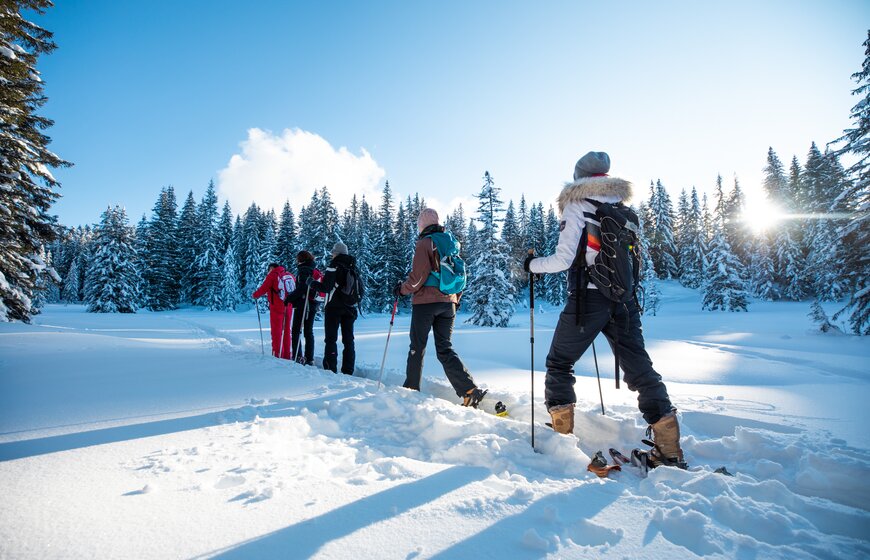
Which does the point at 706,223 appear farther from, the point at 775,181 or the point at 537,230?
the point at 537,230

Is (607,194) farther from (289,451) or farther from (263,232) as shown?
(263,232)

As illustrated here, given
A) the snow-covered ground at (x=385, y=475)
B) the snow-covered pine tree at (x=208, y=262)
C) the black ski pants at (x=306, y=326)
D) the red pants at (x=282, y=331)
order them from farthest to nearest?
1. the snow-covered pine tree at (x=208, y=262)
2. the red pants at (x=282, y=331)
3. the black ski pants at (x=306, y=326)
4. the snow-covered ground at (x=385, y=475)

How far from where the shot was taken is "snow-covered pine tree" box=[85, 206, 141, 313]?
105 feet

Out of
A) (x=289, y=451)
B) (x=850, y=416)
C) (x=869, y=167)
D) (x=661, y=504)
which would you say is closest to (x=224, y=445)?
(x=289, y=451)

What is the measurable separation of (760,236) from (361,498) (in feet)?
157

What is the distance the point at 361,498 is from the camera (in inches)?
73.4

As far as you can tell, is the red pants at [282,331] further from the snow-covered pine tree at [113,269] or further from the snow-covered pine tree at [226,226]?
the snow-covered pine tree at [226,226]

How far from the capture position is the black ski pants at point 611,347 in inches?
114

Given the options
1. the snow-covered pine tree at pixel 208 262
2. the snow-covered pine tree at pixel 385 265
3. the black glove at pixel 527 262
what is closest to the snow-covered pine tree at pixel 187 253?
the snow-covered pine tree at pixel 208 262

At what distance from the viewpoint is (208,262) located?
1593 inches

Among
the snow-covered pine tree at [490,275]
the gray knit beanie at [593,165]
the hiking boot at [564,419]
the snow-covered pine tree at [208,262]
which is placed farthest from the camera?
the snow-covered pine tree at [208,262]

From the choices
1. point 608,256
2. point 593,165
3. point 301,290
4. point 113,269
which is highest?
point 113,269

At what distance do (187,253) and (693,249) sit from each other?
61.4 meters

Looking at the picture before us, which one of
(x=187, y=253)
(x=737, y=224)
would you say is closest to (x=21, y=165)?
(x=187, y=253)
